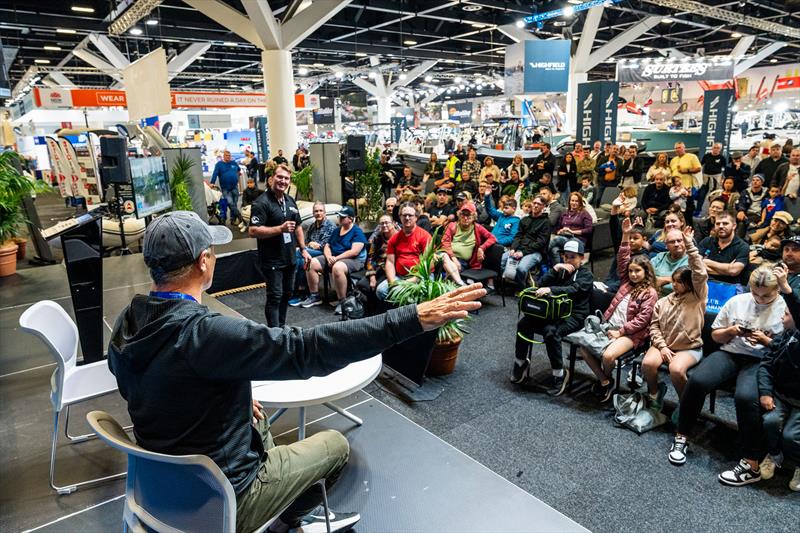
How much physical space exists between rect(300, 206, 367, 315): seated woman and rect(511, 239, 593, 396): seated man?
88.7 inches

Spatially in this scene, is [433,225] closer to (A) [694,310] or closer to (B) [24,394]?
(A) [694,310]

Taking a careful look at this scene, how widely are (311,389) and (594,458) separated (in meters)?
1.76

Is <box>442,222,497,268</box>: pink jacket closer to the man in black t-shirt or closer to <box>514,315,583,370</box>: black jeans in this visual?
<box>514,315,583,370</box>: black jeans

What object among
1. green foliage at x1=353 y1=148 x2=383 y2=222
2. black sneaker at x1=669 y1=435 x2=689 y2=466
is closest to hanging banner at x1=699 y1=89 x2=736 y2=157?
green foliage at x1=353 y1=148 x2=383 y2=222

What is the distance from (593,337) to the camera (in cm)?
369

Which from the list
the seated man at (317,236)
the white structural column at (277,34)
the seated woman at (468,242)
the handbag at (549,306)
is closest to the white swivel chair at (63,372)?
the handbag at (549,306)

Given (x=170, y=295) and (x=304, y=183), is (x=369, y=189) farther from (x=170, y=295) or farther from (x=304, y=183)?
(x=170, y=295)

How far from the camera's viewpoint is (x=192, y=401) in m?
1.32

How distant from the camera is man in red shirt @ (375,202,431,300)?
4.99m

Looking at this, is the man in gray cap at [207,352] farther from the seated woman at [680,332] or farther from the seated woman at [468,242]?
the seated woman at [468,242]

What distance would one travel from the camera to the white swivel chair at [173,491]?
4.27 feet

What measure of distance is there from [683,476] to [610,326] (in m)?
1.16

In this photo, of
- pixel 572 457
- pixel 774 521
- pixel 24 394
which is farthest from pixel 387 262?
pixel 774 521

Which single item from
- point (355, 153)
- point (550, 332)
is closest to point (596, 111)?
point (355, 153)
